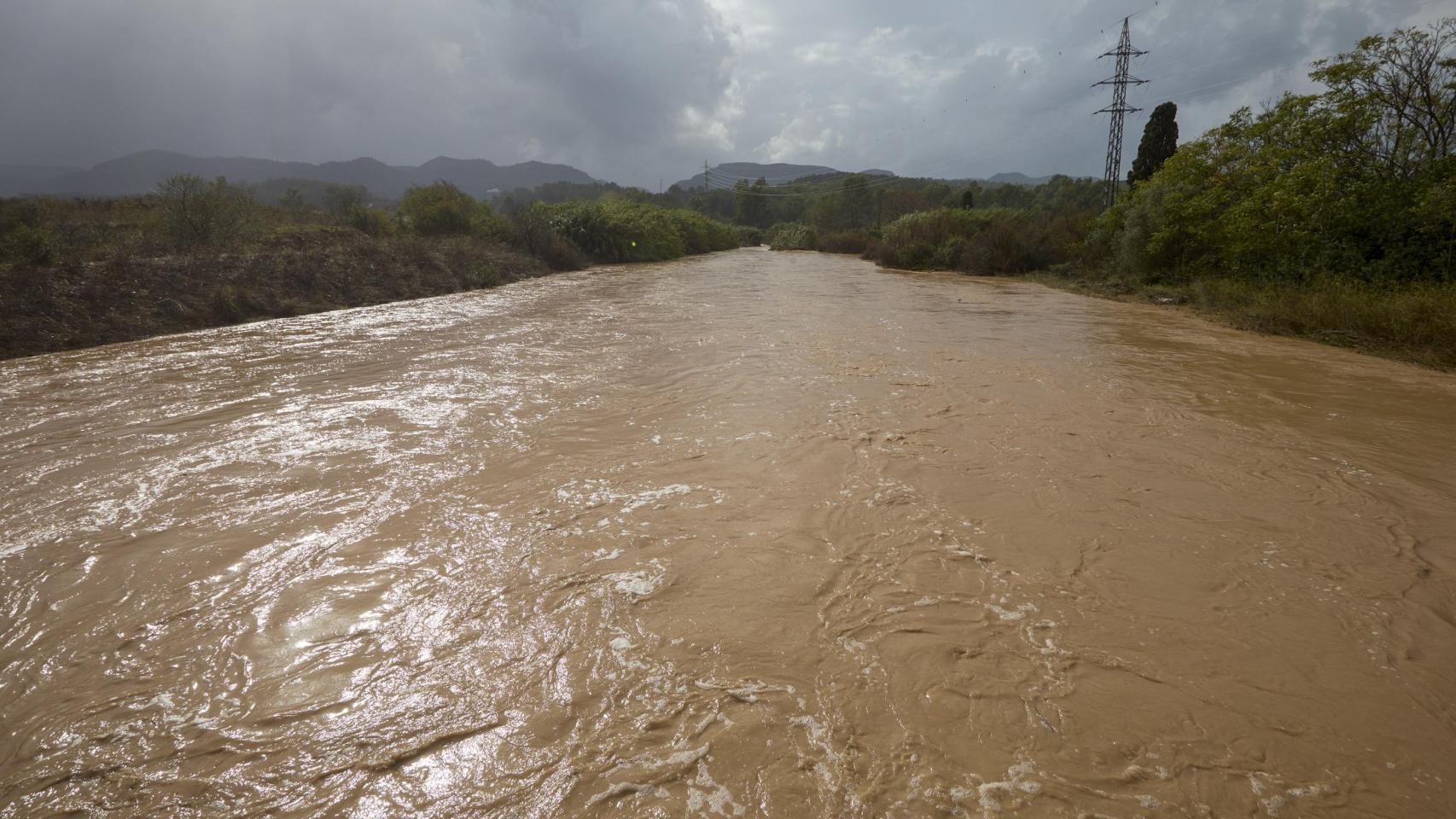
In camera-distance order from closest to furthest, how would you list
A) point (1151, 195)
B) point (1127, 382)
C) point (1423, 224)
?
point (1127, 382) < point (1423, 224) < point (1151, 195)

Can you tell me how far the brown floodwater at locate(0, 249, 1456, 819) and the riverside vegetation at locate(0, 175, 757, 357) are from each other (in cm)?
514

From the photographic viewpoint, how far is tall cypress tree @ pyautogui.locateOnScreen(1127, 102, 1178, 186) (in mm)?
29719

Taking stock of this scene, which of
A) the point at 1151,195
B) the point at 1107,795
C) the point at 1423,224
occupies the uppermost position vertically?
the point at 1151,195

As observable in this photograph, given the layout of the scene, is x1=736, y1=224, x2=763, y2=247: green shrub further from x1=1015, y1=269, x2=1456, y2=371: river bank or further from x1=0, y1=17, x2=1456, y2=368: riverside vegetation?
x1=1015, y1=269, x2=1456, y2=371: river bank

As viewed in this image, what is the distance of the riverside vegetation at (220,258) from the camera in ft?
33.1

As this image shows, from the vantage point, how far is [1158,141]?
29906 millimetres

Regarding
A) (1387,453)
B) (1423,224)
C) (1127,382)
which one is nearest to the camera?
(1387,453)

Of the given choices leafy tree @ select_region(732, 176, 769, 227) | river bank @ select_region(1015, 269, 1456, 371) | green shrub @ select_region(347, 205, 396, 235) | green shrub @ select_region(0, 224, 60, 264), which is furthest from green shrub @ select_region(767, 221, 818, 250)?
green shrub @ select_region(0, 224, 60, 264)

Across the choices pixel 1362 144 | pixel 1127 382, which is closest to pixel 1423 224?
pixel 1362 144

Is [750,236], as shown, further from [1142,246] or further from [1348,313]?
[1348,313]

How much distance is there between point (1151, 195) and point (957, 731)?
22733 millimetres

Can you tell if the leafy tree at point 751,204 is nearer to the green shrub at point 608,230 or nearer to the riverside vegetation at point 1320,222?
the green shrub at point 608,230

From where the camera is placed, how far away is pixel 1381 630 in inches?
113

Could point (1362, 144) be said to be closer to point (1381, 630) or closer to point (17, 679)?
point (1381, 630)
